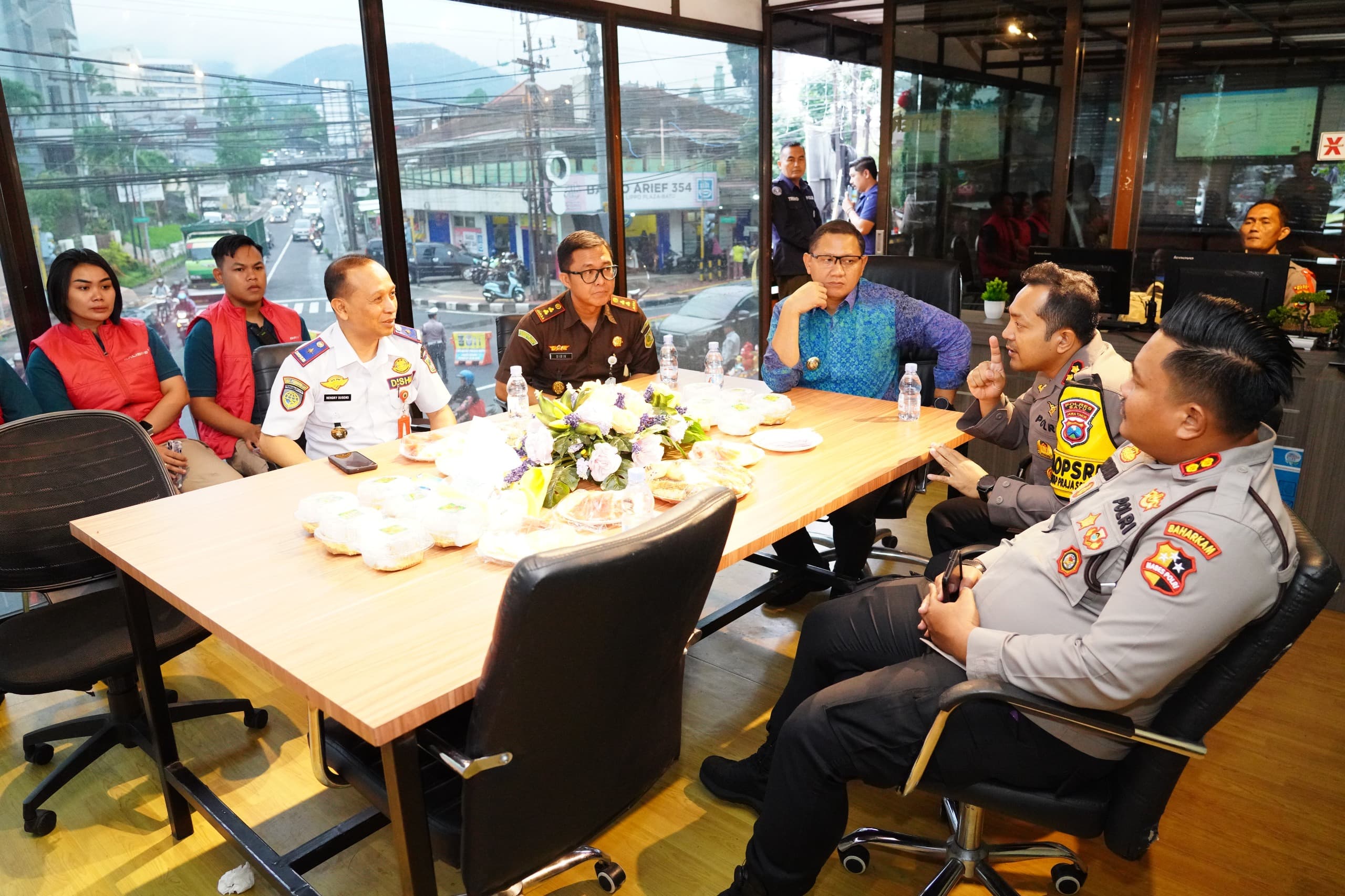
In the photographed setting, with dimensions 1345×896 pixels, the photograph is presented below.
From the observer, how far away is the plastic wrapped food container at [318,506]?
1.98 meters

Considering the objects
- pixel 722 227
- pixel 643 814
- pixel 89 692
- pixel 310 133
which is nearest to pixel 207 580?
pixel 643 814

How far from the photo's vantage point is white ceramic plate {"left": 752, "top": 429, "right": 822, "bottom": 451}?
8.61 ft

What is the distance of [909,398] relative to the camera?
9.46 ft

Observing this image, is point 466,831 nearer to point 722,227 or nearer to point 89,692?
point 89,692

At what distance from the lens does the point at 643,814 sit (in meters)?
2.23

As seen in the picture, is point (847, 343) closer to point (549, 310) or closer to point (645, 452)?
point (549, 310)

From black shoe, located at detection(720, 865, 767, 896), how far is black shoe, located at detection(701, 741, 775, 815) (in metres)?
0.35

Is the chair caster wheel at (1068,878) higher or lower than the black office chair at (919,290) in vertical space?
lower

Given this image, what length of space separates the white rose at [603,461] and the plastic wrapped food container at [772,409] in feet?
2.66

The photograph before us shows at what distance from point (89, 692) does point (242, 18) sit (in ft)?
8.61

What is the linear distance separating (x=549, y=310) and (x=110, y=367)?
1.57 metres

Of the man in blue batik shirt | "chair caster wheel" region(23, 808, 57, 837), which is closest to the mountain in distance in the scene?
the man in blue batik shirt

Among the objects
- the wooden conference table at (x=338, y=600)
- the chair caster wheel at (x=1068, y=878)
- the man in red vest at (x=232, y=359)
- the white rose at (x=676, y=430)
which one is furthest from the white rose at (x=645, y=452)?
the man in red vest at (x=232, y=359)

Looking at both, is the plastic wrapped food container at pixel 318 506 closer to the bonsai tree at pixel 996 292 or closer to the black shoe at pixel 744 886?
the black shoe at pixel 744 886
